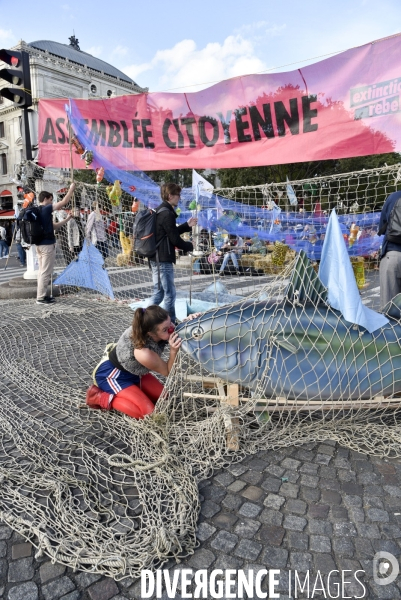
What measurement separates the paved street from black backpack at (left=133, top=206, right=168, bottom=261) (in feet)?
9.70

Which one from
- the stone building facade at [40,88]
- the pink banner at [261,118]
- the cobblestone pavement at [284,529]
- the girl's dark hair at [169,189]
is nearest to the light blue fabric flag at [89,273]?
the pink banner at [261,118]

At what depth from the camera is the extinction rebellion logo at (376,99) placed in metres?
3.97

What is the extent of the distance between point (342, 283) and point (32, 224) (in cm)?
553

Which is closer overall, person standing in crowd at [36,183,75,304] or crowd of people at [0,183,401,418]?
crowd of people at [0,183,401,418]

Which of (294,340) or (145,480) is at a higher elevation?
(294,340)

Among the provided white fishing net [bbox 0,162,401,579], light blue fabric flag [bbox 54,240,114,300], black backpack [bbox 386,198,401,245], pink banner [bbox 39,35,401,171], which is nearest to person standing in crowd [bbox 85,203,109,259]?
light blue fabric flag [bbox 54,240,114,300]

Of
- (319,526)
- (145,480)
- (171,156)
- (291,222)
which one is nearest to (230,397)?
(145,480)

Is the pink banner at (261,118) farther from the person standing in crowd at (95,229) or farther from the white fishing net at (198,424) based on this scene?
the white fishing net at (198,424)

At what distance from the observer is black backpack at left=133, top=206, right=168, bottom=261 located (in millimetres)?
4906

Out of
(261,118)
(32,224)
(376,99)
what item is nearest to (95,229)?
Result: (32,224)

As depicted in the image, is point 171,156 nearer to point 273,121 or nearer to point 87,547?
point 273,121

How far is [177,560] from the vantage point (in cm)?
180

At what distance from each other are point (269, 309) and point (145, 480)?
1.30m

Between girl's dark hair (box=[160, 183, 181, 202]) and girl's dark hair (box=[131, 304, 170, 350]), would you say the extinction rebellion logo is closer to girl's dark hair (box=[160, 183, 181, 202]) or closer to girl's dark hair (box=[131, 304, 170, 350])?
girl's dark hair (box=[160, 183, 181, 202])
